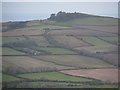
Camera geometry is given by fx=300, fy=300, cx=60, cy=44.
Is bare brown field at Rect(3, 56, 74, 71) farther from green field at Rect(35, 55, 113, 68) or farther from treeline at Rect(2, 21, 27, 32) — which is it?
treeline at Rect(2, 21, 27, 32)

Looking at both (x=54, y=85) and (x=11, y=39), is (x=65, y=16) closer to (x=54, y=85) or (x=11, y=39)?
(x=11, y=39)

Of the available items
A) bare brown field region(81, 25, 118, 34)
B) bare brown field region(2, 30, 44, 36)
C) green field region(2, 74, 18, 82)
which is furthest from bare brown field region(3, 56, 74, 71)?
bare brown field region(81, 25, 118, 34)

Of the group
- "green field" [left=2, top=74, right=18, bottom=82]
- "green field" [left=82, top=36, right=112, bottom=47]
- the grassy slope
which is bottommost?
"green field" [left=2, top=74, right=18, bottom=82]

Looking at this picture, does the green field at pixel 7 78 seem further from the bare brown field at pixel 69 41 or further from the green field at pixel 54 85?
the bare brown field at pixel 69 41

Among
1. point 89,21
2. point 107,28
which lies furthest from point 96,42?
point 89,21

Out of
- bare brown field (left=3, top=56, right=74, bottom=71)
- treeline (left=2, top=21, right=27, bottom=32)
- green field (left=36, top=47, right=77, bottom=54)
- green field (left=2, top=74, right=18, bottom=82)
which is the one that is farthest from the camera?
green field (left=36, top=47, right=77, bottom=54)

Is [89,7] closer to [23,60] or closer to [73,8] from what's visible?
[73,8]
